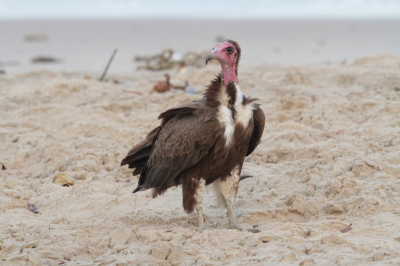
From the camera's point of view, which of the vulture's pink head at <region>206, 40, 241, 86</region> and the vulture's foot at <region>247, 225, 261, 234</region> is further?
the vulture's pink head at <region>206, 40, 241, 86</region>

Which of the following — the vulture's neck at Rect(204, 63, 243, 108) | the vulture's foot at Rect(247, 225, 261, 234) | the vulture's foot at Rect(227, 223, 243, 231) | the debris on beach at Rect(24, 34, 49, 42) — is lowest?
the vulture's foot at Rect(227, 223, 243, 231)

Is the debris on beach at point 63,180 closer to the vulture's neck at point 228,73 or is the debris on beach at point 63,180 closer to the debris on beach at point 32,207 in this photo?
the debris on beach at point 32,207

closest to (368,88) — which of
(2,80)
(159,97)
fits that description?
(159,97)

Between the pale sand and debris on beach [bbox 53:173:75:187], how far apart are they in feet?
0.24

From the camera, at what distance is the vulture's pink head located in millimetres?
4117

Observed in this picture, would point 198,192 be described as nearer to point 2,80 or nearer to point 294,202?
point 294,202

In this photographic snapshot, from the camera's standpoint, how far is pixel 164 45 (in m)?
16.3

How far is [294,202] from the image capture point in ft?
14.5

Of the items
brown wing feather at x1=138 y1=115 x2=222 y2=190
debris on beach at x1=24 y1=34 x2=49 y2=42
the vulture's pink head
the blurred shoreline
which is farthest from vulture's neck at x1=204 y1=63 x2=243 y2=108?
debris on beach at x1=24 y1=34 x2=49 y2=42

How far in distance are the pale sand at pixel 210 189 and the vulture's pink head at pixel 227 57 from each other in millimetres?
1133

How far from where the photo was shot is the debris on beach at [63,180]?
5246 millimetres

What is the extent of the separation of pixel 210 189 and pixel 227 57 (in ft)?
4.98

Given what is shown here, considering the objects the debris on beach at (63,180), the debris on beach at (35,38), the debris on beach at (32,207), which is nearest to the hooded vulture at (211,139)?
the debris on beach at (32,207)

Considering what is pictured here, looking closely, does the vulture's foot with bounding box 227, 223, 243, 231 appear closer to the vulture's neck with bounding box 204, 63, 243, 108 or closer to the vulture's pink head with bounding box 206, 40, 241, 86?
the vulture's neck with bounding box 204, 63, 243, 108
